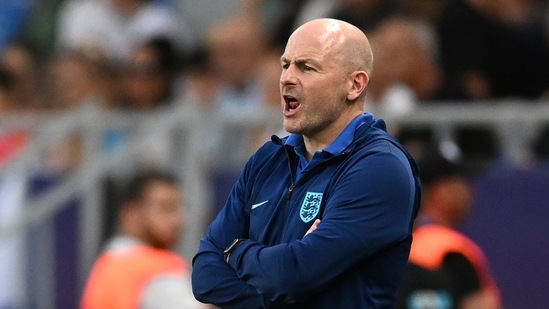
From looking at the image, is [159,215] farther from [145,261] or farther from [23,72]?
[23,72]

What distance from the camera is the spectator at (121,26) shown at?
38.9 ft

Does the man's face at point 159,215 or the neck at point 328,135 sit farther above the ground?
the neck at point 328,135

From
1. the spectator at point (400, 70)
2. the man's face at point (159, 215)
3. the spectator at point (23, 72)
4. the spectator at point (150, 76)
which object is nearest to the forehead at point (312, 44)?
the man's face at point (159, 215)

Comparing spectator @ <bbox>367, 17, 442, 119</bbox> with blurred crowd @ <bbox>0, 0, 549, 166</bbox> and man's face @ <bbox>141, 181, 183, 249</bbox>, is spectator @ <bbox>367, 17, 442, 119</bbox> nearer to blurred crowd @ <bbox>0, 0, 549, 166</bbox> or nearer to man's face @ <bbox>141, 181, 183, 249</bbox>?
blurred crowd @ <bbox>0, 0, 549, 166</bbox>

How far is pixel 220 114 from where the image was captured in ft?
29.2

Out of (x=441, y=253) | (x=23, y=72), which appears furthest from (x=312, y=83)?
(x=23, y=72)

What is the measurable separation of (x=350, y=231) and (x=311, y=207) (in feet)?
0.65

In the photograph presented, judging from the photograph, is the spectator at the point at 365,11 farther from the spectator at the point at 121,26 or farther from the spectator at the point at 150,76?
the spectator at the point at 121,26

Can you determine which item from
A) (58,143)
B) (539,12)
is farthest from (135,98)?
(539,12)

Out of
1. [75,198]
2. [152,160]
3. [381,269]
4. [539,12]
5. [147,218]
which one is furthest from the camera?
[539,12]

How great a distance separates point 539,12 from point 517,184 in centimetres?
230

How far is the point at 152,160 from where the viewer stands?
28.1ft

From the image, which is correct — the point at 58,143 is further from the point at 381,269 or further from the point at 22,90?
the point at 381,269

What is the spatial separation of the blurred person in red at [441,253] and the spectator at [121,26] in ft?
16.8
